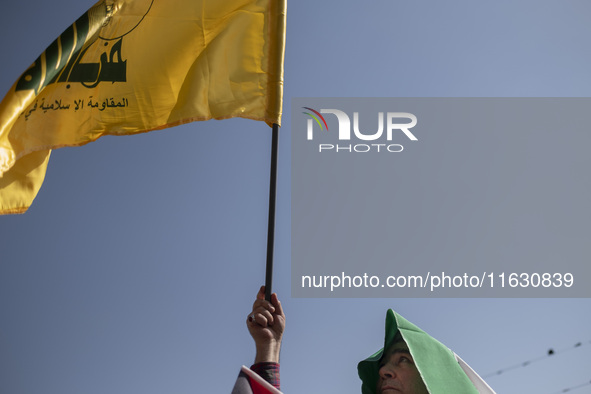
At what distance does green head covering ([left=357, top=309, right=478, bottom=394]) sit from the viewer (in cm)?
426

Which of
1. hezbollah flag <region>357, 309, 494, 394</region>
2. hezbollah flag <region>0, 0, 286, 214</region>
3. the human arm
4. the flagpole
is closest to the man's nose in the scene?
hezbollah flag <region>357, 309, 494, 394</region>

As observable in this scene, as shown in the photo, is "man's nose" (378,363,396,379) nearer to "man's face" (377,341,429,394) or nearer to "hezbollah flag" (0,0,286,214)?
"man's face" (377,341,429,394)

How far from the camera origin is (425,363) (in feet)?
14.1

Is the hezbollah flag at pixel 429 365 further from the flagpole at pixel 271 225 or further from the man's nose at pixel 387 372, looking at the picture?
the flagpole at pixel 271 225

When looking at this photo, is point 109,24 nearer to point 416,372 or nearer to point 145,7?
point 145,7

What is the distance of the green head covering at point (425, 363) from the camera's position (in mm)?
4258

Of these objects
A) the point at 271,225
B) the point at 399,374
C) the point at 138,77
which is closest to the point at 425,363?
the point at 399,374

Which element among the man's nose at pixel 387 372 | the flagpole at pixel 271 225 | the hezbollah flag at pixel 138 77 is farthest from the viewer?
the hezbollah flag at pixel 138 77

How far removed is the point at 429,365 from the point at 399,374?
202 millimetres

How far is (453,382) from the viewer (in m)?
4.32

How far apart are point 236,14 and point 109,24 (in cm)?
109

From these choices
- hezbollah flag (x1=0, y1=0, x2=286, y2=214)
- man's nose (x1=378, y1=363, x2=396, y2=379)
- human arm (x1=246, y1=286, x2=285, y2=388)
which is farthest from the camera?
hezbollah flag (x1=0, y1=0, x2=286, y2=214)

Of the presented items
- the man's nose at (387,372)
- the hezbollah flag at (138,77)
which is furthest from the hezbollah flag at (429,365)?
the hezbollah flag at (138,77)

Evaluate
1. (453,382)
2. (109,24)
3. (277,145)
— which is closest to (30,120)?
(109,24)
